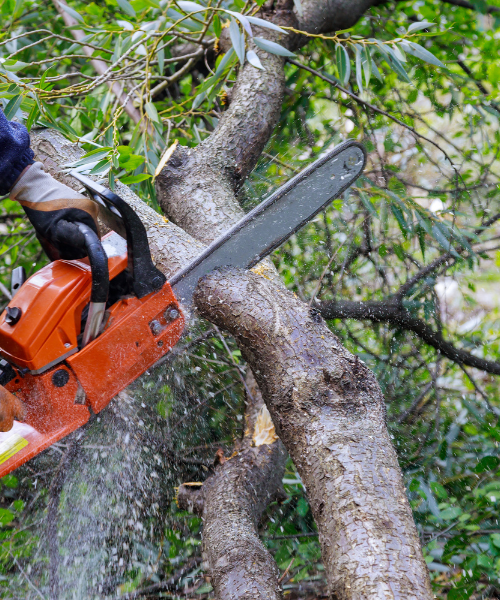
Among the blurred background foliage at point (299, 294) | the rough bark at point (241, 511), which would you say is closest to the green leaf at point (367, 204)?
the blurred background foliage at point (299, 294)

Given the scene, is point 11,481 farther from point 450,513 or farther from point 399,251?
point 399,251

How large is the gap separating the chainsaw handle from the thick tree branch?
1.37 meters

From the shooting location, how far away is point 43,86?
2148 millimetres

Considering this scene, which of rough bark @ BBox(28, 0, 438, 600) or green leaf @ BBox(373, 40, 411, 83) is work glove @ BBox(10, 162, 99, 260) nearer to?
rough bark @ BBox(28, 0, 438, 600)

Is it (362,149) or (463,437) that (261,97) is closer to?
(362,149)

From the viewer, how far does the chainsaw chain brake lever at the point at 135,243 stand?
1588mm

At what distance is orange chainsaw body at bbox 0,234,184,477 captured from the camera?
5.16 feet

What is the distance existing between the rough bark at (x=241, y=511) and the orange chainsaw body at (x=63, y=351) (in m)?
0.61

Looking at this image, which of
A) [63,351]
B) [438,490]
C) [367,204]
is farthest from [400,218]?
[63,351]

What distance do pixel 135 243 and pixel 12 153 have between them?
0.50 metres

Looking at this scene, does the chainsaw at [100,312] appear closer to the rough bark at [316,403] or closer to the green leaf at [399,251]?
the rough bark at [316,403]

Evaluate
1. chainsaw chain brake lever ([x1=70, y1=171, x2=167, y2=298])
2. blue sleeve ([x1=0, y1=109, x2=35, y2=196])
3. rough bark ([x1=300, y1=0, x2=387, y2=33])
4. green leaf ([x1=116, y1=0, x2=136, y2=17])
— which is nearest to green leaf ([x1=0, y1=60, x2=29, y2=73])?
green leaf ([x1=116, y1=0, x2=136, y2=17])

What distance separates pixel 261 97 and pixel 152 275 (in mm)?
1387

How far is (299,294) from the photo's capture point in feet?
8.99
